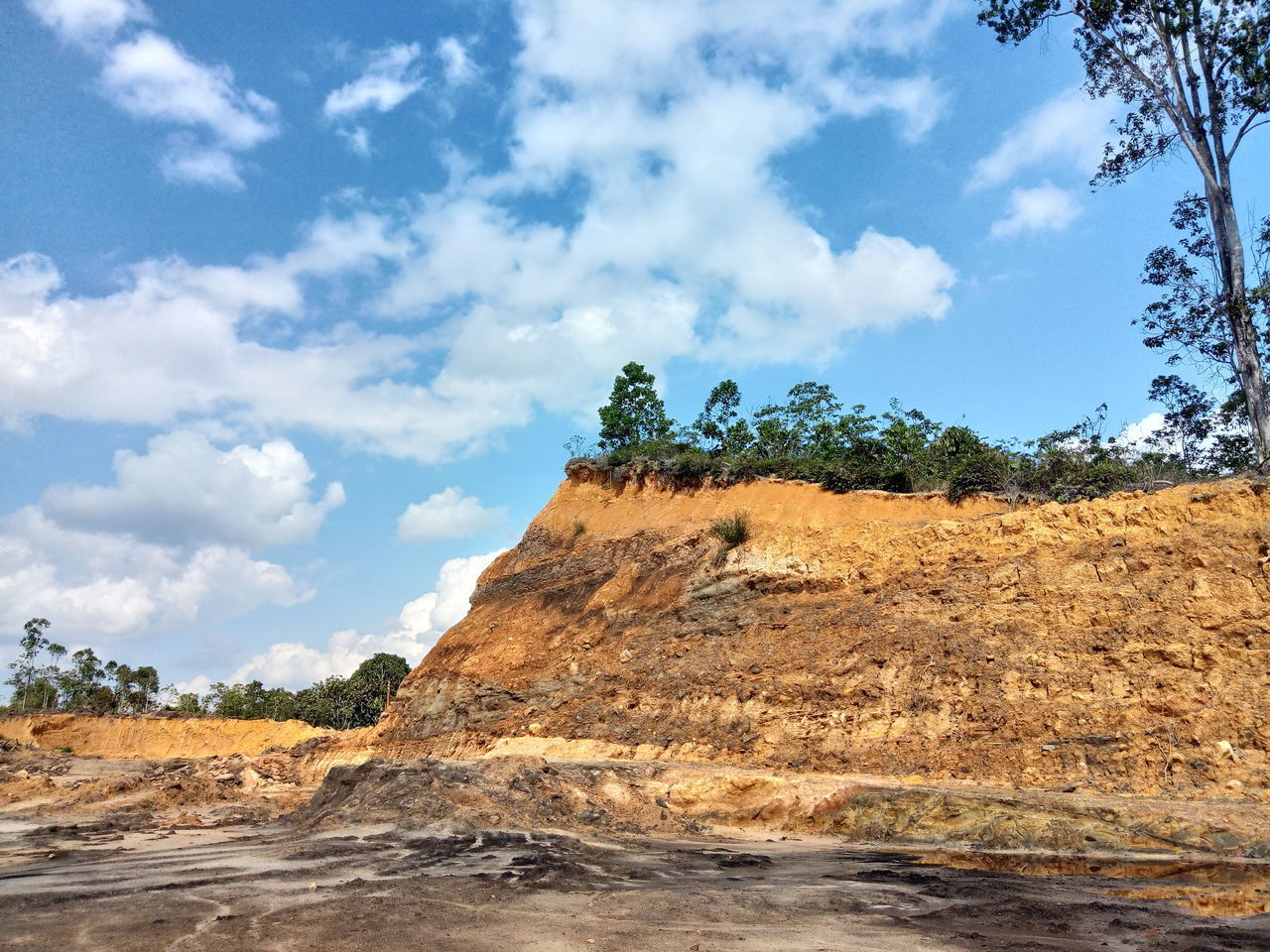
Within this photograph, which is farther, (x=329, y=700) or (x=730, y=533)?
(x=329, y=700)

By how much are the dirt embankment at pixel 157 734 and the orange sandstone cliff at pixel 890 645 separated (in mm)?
15927

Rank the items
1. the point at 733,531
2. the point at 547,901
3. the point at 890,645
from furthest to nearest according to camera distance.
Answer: the point at 733,531
the point at 890,645
the point at 547,901

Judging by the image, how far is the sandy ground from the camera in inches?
291

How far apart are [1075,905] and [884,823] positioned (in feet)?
18.9

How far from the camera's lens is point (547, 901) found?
9141 millimetres

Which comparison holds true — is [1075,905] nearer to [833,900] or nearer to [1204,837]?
[833,900]

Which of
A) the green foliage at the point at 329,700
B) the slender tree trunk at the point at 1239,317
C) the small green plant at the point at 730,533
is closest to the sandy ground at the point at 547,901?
the small green plant at the point at 730,533

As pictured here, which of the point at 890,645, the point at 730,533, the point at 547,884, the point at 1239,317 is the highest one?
the point at 1239,317

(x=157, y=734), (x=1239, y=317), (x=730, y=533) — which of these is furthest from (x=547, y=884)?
(x=157, y=734)

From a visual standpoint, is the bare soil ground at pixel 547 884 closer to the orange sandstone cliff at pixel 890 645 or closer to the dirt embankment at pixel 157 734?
the orange sandstone cliff at pixel 890 645

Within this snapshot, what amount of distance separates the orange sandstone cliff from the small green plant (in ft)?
1.49

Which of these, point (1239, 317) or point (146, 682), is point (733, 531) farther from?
point (146, 682)

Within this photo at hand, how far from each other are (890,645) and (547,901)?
43.0ft

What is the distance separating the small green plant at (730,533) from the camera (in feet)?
85.9
